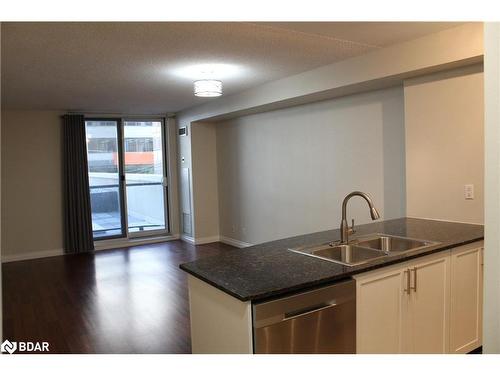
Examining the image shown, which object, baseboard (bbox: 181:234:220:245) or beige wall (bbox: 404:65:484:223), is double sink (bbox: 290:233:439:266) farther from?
baseboard (bbox: 181:234:220:245)

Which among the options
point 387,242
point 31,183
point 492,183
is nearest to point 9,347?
point 387,242

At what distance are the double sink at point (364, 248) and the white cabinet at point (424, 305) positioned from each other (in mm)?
157

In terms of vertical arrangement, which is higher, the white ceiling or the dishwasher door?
the white ceiling

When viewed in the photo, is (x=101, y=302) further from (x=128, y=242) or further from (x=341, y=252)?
(x=128, y=242)

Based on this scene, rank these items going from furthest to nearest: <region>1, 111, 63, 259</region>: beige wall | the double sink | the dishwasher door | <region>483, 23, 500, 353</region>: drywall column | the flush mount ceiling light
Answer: <region>1, 111, 63, 259</region>: beige wall
the flush mount ceiling light
the double sink
the dishwasher door
<region>483, 23, 500, 353</region>: drywall column

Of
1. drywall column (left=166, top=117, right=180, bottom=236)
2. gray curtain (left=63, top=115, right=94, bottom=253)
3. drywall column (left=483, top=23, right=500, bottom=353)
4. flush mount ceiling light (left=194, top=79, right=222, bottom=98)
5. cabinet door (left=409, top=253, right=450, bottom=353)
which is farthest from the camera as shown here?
drywall column (left=166, top=117, right=180, bottom=236)

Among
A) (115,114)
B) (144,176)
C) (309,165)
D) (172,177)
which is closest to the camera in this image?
(309,165)

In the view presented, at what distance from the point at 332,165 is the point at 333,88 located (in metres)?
1.02

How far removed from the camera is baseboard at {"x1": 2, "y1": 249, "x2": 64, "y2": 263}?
628 cm

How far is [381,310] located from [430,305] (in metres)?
0.45

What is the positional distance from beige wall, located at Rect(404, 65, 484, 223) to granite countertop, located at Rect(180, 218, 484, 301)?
0.29 meters

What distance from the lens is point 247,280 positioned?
2.03 meters

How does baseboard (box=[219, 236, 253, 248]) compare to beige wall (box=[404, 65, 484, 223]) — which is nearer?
beige wall (box=[404, 65, 484, 223])

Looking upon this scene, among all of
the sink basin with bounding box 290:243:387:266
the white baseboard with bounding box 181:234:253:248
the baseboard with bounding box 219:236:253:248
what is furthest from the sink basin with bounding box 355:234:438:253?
the white baseboard with bounding box 181:234:253:248
